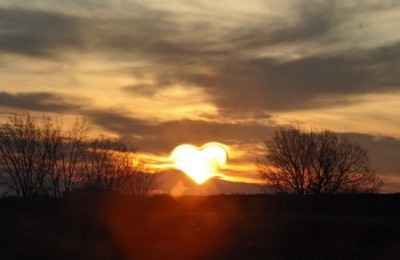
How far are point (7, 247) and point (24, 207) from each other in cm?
2276

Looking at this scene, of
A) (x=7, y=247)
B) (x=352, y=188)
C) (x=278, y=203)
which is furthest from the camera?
(x=352, y=188)

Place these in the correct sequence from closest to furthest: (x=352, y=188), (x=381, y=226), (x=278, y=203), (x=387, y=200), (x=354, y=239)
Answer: (x=354, y=239) < (x=381, y=226) < (x=387, y=200) < (x=278, y=203) < (x=352, y=188)

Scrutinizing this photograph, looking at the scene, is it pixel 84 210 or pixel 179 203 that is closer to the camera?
pixel 84 210

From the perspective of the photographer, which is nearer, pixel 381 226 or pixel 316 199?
pixel 381 226

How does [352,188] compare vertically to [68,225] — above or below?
above

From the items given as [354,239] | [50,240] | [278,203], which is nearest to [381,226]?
[354,239]

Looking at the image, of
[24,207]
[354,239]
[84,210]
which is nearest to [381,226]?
[354,239]

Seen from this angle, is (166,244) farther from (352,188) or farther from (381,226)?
(352,188)

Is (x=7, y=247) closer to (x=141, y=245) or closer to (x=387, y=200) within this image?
(x=141, y=245)

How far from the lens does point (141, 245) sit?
30219 millimetres

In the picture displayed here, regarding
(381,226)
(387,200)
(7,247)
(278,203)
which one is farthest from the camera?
(278,203)

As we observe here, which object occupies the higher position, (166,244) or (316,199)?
(316,199)

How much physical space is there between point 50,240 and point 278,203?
2246 centimetres

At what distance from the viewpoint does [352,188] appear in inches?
2832
